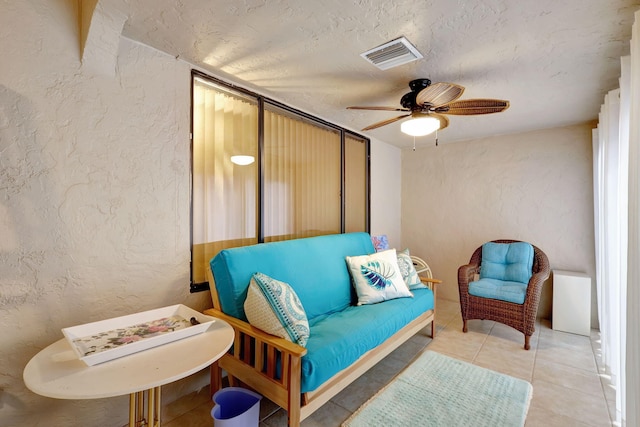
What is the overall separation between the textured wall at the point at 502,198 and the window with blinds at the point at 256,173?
4.94 feet

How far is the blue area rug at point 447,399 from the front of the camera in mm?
1753

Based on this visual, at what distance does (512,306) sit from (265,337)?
8.06 ft

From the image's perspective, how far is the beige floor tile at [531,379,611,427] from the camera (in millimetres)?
1799

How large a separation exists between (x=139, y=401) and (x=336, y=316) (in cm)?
128

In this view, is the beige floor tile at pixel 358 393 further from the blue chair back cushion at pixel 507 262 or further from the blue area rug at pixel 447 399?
the blue chair back cushion at pixel 507 262

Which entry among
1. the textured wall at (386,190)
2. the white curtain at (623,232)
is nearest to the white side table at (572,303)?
the white curtain at (623,232)

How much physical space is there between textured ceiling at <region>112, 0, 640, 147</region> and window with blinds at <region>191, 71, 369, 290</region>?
242 millimetres

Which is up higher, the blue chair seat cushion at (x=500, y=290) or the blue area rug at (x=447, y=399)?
the blue chair seat cushion at (x=500, y=290)

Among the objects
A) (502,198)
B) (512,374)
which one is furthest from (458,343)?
(502,198)

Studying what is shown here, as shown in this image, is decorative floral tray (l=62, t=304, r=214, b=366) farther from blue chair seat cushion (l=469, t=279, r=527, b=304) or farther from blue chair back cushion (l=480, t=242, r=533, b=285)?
blue chair back cushion (l=480, t=242, r=533, b=285)

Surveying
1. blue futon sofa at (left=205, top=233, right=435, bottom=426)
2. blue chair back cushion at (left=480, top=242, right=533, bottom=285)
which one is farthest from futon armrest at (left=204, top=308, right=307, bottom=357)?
blue chair back cushion at (left=480, top=242, right=533, bottom=285)

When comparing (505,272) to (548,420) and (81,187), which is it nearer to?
(548,420)

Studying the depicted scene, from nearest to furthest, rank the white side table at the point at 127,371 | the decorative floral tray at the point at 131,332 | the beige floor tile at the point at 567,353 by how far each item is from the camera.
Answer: the white side table at the point at 127,371 < the decorative floral tray at the point at 131,332 < the beige floor tile at the point at 567,353

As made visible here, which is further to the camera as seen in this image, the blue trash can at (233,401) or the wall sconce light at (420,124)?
the wall sconce light at (420,124)
